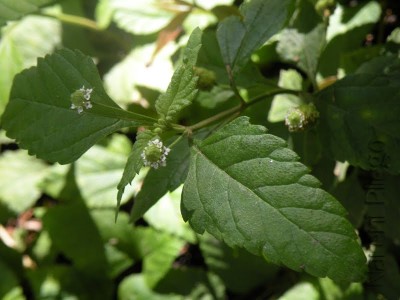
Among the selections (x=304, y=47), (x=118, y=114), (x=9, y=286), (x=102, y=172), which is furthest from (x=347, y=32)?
(x=9, y=286)

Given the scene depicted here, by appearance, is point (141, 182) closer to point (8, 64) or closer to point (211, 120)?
point (211, 120)

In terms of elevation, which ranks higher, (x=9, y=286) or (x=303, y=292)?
(x=303, y=292)

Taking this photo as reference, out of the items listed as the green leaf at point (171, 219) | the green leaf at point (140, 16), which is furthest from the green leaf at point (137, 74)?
the green leaf at point (171, 219)

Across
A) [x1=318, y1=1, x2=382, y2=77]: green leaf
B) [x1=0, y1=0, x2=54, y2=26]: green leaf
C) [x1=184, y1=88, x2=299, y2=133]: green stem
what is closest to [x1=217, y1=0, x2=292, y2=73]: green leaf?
[x1=184, y1=88, x2=299, y2=133]: green stem

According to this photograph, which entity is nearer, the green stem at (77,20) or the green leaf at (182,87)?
the green leaf at (182,87)

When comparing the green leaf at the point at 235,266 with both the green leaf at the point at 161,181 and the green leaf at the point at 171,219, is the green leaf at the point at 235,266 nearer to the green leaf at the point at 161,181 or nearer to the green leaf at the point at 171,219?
the green leaf at the point at 171,219

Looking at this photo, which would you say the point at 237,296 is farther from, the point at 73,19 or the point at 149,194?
the point at 73,19
